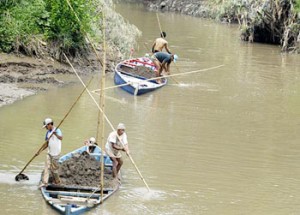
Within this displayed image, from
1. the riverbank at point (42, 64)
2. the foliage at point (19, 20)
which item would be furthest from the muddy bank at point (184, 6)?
the foliage at point (19, 20)

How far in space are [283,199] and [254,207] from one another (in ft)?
2.21

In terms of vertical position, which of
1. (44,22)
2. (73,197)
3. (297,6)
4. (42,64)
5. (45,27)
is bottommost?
(73,197)

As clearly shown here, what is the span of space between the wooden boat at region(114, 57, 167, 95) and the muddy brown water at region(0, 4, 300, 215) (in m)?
0.25

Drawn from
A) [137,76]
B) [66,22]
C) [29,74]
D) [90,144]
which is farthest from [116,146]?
[66,22]

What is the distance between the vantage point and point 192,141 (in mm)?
14562

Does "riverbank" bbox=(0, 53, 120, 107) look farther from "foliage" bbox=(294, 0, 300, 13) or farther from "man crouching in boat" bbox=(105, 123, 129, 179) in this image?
"foliage" bbox=(294, 0, 300, 13)

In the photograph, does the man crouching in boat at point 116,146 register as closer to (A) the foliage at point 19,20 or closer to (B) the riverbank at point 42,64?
(B) the riverbank at point 42,64

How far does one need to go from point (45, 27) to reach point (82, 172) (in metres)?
9.92

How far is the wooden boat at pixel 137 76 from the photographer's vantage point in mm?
18938

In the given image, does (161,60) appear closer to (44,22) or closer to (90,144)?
(44,22)

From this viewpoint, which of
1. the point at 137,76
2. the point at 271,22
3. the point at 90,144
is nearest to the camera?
the point at 90,144

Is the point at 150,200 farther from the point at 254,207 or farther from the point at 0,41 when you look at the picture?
the point at 0,41

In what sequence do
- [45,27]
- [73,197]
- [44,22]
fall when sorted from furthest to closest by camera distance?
[45,27] → [44,22] → [73,197]

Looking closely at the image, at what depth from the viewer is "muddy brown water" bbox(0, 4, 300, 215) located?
1111cm
